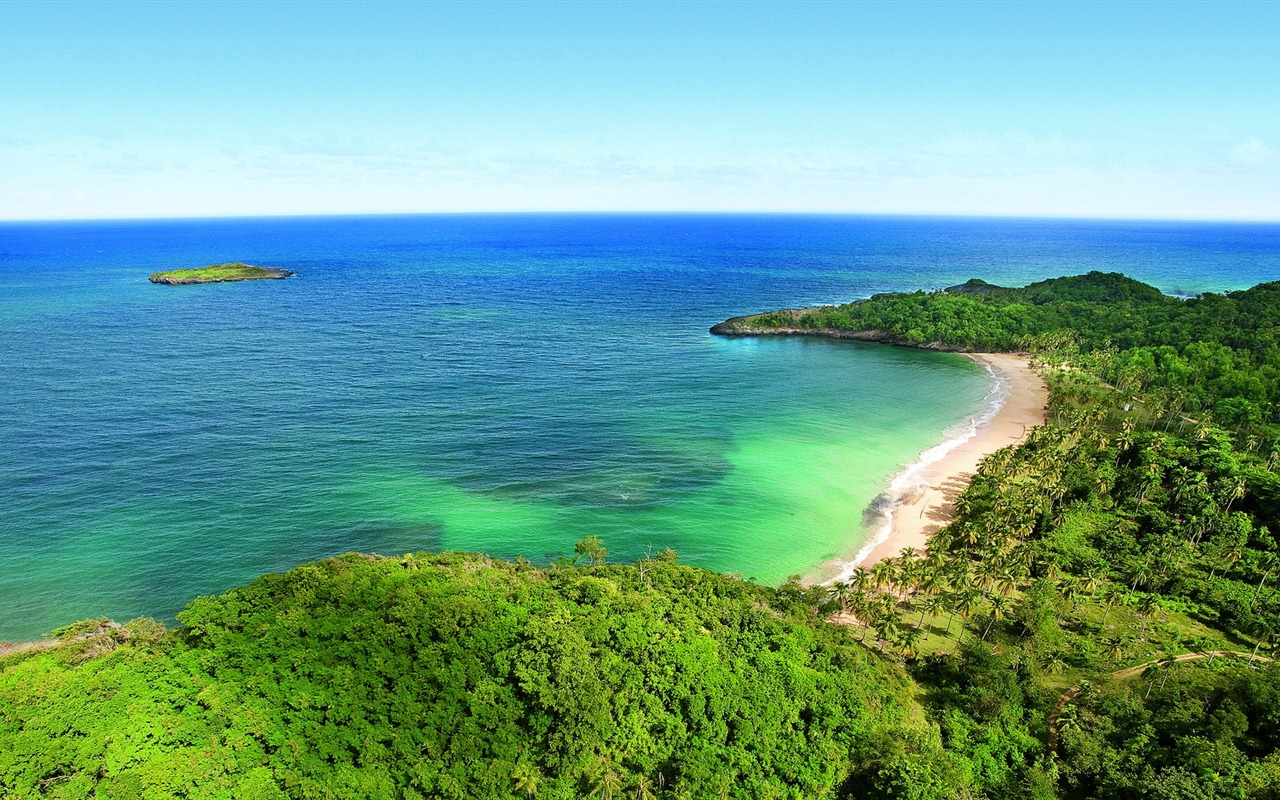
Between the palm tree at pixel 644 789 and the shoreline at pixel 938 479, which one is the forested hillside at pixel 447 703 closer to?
the palm tree at pixel 644 789

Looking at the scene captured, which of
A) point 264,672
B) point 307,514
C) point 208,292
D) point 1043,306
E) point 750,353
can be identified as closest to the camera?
point 264,672

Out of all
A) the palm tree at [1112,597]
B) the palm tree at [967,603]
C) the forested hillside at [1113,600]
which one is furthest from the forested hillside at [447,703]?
the palm tree at [1112,597]

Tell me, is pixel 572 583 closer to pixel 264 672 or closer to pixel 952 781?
pixel 264 672

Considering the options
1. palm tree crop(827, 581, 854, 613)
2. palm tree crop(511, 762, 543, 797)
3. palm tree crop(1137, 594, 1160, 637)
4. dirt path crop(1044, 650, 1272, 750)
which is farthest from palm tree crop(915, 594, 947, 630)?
palm tree crop(511, 762, 543, 797)

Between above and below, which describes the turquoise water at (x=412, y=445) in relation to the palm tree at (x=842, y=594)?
above

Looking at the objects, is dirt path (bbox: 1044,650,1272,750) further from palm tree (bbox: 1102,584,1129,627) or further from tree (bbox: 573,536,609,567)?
tree (bbox: 573,536,609,567)

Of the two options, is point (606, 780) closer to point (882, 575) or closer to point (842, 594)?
point (842, 594)

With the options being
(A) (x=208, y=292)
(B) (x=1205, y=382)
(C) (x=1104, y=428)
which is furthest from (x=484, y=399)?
(A) (x=208, y=292)
